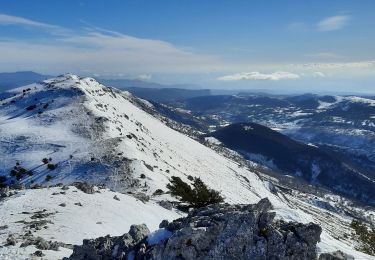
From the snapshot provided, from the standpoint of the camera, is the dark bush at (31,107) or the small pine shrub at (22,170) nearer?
the small pine shrub at (22,170)

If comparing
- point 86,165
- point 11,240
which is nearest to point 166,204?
point 11,240

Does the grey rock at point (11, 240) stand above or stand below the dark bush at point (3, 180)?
above

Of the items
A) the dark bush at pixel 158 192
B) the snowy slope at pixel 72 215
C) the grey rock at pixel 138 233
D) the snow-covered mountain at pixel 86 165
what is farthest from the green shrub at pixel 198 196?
the grey rock at pixel 138 233

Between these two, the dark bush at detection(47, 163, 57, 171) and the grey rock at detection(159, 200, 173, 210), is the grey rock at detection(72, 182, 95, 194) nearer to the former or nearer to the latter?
the grey rock at detection(159, 200, 173, 210)

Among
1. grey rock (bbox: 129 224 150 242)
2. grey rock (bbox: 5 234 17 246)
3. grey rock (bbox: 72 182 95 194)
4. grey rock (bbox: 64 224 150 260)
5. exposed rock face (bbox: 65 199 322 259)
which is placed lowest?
grey rock (bbox: 72 182 95 194)

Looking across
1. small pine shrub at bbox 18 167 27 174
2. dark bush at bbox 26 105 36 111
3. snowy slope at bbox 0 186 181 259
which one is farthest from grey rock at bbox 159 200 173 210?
dark bush at bbox 26 105 36 111

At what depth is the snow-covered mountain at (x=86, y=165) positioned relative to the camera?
36.0 meters

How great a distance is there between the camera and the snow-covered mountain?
3597 centimetres

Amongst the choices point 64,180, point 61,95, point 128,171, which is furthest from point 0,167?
point 61,95

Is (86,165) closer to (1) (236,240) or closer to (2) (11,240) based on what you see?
(2) (11,240)

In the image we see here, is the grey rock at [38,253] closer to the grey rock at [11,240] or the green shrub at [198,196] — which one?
the grey rock at [11,240]

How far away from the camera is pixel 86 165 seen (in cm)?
7094

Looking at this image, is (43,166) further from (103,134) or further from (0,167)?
(103,134)

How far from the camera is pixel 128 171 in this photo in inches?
2682
